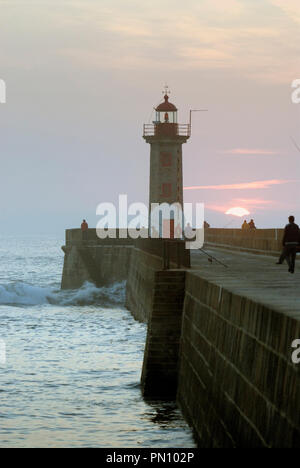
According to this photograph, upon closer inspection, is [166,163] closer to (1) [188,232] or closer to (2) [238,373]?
(1) [188,232]

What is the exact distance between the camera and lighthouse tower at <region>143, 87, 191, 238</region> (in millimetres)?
57500

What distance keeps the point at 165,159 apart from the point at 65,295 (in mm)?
11010

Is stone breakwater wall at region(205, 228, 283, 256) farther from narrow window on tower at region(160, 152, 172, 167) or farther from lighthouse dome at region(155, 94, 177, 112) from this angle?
lighthouse dome at region(155, 94, 177, 112)

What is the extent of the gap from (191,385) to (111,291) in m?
39.3

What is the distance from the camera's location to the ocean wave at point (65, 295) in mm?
52688

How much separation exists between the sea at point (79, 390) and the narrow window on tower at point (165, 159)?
18.7 meters

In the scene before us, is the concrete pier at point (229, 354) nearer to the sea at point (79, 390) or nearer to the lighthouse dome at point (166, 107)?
the sea at point (79, 390)

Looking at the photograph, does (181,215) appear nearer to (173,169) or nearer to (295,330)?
(173,169)

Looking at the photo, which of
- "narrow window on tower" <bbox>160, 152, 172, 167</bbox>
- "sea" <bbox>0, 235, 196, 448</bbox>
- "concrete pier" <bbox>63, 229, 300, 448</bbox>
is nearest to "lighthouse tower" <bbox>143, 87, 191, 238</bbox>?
"narrow window on tower" <bbox>160, 152, 172, 167</bbox>

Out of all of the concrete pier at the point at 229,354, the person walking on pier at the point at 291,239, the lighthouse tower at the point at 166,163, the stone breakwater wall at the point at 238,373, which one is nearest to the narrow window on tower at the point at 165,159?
the lighthouse tower at the point at 166,163

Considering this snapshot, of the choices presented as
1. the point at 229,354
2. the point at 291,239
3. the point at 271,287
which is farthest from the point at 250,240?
the point at 229,354

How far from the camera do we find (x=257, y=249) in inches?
1415

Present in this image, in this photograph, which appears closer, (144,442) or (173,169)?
(144,442)
